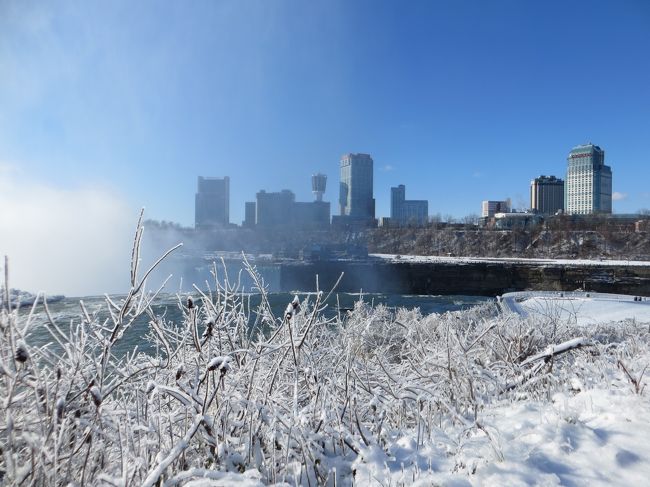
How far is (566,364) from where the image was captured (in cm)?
440

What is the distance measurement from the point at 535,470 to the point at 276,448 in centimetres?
128

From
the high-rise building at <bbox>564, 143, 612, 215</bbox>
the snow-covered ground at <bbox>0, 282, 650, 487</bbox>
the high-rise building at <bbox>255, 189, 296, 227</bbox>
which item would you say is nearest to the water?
the snow-covered ground at <bbox>0, 282, 650, 487</bbox>

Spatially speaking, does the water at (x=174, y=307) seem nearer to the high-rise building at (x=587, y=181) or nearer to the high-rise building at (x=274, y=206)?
the high-rise building at (x=274, y=206)

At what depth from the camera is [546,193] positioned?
131 m

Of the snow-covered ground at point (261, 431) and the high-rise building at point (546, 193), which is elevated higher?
the high-rise building at point (546, 193)

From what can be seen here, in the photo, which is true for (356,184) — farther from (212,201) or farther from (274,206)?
(212,201)

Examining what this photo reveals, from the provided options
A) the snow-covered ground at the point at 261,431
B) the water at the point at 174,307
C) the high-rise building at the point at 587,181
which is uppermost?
the high-rise building at the point at 587,181

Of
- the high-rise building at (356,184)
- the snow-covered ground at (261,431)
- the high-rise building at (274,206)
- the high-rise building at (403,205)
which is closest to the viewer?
the snow-covered ground at (261,431)

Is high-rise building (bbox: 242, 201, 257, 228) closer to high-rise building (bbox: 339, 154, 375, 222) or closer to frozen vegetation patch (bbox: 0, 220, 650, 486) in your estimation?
high-rise building (bbox: 339, 154, 375, 222)

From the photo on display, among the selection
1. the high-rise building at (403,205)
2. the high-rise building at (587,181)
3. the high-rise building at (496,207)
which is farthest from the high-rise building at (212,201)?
the high-rise building at (587,181)

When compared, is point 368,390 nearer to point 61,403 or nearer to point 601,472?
point 601,472

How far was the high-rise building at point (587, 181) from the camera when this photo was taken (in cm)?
13288

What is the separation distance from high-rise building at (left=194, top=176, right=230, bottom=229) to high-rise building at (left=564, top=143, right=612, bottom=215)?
110746 mm

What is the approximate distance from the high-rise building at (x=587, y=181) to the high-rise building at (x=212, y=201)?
363ft
